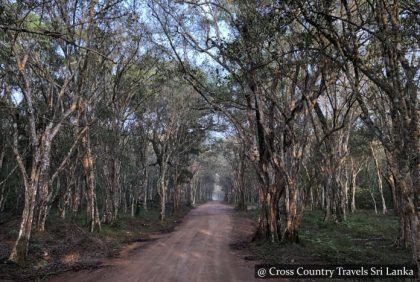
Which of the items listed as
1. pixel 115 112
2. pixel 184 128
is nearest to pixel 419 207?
pixel 115 112

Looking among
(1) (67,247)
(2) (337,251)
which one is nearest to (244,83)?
(2) (337,251)

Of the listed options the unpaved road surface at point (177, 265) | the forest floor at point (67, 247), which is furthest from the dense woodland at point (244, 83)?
the unpaved road surface at point (177, 265)

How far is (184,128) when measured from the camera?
32.7 metres

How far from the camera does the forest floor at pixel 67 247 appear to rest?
9.86 metres

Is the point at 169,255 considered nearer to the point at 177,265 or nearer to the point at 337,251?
the point at 177,265

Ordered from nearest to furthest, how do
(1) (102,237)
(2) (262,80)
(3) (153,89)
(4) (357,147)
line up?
(2) (262,80) < (1) (102,237) < (3) (153,89) < (4) (357,147)

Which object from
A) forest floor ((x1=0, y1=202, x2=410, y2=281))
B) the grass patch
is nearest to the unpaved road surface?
forest floor ((x1=0, y1=202, x2=410, y2=281))

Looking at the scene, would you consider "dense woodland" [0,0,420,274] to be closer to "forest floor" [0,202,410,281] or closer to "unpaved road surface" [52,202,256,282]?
"forest floor" [0,202,410,281]

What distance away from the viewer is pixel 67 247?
13.4 metres

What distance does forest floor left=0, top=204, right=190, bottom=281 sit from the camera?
32.4 feet

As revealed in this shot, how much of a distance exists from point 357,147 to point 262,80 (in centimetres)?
2356

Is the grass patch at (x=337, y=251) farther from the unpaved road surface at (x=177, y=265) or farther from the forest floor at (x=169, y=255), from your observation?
the unpaved road surface at (x=177, y=265)

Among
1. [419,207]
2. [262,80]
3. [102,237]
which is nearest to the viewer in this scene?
[419,207]

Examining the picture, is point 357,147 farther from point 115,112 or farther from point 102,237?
point 102,237
